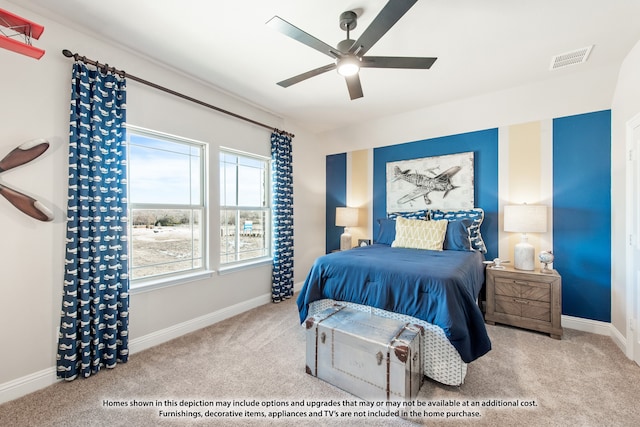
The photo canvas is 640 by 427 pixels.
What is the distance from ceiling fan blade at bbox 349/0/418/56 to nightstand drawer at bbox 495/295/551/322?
281 centimetres

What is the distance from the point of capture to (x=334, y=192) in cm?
475

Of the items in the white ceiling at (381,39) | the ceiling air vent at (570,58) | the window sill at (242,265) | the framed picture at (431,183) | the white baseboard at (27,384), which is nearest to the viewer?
the white baseboard at (27,384)

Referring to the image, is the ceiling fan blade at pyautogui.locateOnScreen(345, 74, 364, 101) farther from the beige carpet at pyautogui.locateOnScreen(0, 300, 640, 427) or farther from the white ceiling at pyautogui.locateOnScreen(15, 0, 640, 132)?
the beige carpet at pyautogui.locateOnScreen(0, 300, 640, 427)

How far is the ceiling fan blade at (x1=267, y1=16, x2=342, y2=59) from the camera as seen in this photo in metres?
1.60

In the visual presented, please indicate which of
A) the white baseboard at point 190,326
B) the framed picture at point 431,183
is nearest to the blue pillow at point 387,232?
the framed picture at point 431,183

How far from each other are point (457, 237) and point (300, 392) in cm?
232

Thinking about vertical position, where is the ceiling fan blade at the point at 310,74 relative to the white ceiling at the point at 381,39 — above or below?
below

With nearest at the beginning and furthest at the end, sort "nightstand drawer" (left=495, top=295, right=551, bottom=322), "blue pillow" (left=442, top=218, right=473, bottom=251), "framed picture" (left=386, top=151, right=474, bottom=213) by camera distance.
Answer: "nightstand drawer" (left=495, top=295, right=551, bottom=322) < "blue pillow" (left=442, top=218, right=473, bottom=251) < "framed picture" (left=386, top=151, right=474, bottom=213)

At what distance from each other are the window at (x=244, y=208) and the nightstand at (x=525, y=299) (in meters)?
2.83

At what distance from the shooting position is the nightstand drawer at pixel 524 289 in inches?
106

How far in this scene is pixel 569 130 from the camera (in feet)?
9.73

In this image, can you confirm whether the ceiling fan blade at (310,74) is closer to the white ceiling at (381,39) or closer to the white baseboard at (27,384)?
the white ceiling at (381,39)

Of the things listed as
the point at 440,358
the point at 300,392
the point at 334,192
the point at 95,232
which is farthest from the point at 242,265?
the point at 440,358

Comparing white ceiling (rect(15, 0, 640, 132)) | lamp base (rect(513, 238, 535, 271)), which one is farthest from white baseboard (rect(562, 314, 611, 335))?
white ceiling (rect(15, 0, 640, 132))
